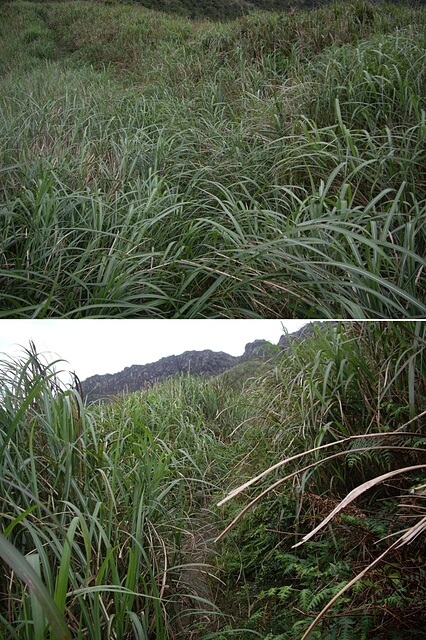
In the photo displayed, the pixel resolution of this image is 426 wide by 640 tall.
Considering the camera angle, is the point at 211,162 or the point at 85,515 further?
the point at 211,162

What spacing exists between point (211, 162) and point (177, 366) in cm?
71

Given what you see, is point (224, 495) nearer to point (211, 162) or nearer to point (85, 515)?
point (85, 515)

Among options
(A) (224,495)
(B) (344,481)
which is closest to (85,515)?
(A) (224,495)

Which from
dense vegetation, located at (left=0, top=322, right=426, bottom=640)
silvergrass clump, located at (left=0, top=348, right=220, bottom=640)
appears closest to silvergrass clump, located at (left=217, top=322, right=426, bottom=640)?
dense vegetation, located at (left=0, top=322, right=426, bottom=640)

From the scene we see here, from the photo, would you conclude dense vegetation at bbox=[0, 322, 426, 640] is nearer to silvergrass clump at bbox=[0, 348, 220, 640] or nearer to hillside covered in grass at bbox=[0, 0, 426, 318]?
silvergrass clump at bbox=[0, 348, 220, 640]

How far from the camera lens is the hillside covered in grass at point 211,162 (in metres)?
0.98

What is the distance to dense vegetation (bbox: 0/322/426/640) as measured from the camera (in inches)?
30.1

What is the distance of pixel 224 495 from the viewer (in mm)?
889

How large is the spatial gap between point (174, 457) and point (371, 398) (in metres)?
0.32

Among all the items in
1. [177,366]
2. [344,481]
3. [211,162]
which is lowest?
[344,481]

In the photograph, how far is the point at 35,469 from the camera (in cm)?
84

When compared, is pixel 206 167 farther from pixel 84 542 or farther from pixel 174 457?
pixel 84 542

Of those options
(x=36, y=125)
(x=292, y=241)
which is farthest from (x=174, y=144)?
(x=292, y=241)

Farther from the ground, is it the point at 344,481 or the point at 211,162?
the point at 211,162
